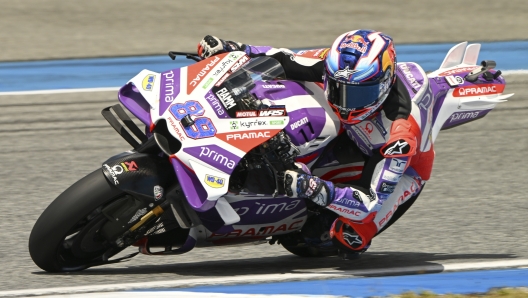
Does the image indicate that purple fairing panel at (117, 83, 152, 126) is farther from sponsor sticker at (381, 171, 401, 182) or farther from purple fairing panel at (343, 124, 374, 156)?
sponsor sticker at (381, 171, 401, 182)

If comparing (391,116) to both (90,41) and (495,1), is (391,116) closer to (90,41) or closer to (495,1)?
(90,41)

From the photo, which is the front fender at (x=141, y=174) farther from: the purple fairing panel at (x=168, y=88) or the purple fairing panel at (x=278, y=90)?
the purple fairing panel at (x=278, y=90)

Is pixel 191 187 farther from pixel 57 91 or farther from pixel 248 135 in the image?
pixel 57 91

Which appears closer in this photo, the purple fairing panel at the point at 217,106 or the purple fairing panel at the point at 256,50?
the purple fairing panel at the point at 217,106

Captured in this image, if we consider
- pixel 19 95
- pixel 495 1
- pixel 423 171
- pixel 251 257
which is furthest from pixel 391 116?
pixel 495 1

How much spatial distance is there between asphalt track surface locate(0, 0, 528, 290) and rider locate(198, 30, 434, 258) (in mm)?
404

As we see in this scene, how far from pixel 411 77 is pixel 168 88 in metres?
1.39

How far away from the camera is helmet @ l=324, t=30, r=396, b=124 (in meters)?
4.50

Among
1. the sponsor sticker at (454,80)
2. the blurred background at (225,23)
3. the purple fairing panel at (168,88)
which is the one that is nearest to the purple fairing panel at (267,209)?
the purple fairing panel at (168,88)

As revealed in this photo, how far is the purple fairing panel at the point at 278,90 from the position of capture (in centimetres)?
464

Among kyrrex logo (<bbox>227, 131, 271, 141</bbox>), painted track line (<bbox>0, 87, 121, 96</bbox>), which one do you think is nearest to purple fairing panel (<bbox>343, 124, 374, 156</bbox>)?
kyrrex logo (<bbox>227, 131, 271, 141</bbox>)

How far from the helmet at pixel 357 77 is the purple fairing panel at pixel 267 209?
0.55 metres

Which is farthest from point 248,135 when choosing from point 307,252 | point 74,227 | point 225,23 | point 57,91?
point 225,23

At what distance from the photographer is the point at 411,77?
5.07 metres
